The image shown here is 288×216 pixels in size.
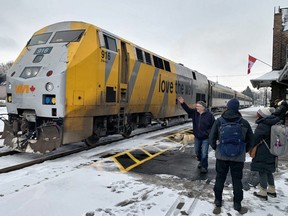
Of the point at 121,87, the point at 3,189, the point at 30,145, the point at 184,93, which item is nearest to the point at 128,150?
the point at 121,87

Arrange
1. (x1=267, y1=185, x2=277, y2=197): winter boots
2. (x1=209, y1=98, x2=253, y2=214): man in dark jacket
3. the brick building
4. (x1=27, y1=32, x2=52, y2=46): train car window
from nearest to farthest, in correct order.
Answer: (x1=209, y1=98, x2=253, y2=214): man in dark jacket → (x1=267, y1=185, x2=277, y2=197): winter boots → (x1=27, y1=32, x2=52, y2=46): train car window → the brick building

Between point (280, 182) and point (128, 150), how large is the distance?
4.40 metres

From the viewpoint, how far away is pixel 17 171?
5914 millimetres

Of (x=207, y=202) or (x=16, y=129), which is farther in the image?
(x=16, y=129)

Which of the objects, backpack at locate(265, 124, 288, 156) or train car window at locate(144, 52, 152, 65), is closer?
backpack at locate(265, 124, 288, 156)

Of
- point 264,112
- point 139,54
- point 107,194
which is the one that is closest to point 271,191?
point 264,112

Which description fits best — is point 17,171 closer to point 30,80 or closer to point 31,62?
point 30,80

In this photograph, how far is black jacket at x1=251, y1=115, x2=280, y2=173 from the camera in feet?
15.6

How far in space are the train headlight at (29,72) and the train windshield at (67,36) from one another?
1.08 meters

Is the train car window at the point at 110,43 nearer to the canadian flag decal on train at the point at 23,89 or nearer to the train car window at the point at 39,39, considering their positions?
the train car window at the point at 39,39

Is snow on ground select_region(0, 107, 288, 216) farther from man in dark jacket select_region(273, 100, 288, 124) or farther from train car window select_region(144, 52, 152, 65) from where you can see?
train car window select_region(144, 52, 152, 65)

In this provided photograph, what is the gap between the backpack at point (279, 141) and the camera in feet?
14.9

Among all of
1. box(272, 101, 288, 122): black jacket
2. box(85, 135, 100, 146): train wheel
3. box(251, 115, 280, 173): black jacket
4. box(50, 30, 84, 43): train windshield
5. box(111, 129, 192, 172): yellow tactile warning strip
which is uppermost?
box(50, 30, 84, 43): train windshield

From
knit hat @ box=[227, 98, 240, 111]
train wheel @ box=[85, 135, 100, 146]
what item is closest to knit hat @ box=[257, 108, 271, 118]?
knit hat @ box=[227, 98, 240, 111]
